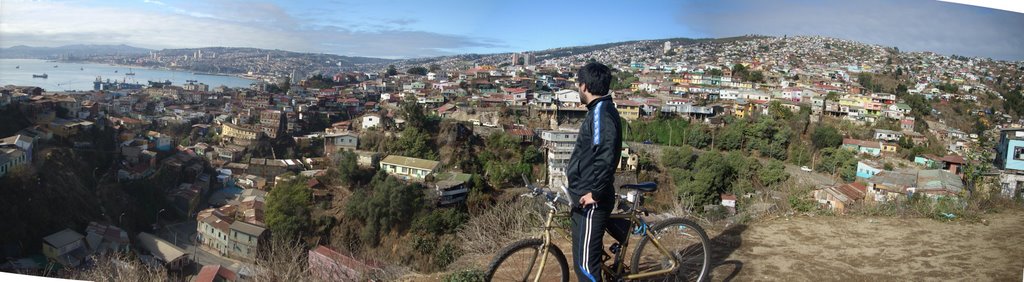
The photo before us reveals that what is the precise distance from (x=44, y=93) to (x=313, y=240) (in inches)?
306

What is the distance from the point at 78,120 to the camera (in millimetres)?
12664

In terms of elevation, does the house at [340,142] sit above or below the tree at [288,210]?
above

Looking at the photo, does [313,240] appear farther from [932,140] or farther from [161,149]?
[932,140]

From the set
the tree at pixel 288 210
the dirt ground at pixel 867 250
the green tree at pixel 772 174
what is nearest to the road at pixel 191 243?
the tree at pixel 288 210

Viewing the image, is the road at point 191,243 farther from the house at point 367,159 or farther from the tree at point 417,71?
the tree at point 417,71

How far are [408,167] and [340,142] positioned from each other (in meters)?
3.20

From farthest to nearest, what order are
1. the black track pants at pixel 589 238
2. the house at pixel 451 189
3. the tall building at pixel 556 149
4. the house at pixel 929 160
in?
1. the tall building at pixel 556 149
2. the house at pixel 451 189
3. the house at pixel 929 160
4. the black track pants at pixel 589 238

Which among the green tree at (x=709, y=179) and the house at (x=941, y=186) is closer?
the house at (x=941, y=186)

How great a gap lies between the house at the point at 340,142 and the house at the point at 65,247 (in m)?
8.08

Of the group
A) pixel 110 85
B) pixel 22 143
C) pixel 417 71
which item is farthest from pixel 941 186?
pixel 417 71

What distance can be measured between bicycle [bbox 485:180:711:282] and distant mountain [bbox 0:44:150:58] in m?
15.9

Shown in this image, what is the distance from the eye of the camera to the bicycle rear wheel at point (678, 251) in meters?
1.80

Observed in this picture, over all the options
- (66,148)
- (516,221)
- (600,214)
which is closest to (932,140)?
(516,221)

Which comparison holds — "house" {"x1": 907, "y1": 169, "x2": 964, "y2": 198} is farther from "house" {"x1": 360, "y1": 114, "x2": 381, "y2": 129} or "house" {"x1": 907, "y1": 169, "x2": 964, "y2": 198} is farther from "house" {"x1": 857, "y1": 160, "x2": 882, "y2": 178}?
"house" {"x1": 360, "y1": 114, "x2": 381, "y2": 129}
